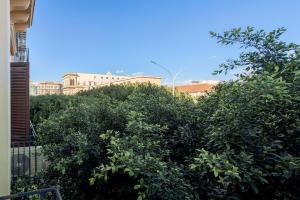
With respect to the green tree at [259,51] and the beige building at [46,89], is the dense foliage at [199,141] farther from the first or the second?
the beige building at [46,89]

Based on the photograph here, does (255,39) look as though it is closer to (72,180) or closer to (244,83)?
(244,83)

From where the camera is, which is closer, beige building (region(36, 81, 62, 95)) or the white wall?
the white wall

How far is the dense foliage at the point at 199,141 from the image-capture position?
7.45 feet

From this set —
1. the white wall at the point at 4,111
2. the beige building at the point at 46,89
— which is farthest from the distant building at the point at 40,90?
the white wall at the point at 4,111

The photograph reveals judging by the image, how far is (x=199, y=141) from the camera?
2883mm

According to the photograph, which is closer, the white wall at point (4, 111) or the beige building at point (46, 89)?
the white wall at point (4, 111)

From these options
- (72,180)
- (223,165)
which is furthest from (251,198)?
(72,180)

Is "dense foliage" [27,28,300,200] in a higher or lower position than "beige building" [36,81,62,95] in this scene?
lower

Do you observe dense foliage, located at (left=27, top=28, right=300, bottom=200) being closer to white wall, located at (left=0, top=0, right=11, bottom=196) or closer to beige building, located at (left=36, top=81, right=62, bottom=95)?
white wall, located at (left=0, top=0, right=11, bottom=196)

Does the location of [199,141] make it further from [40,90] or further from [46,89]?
[46,89]

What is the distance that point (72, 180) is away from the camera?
10.7 feet

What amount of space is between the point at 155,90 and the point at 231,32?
126 cm

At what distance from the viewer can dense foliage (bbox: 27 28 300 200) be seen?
7.45 feet

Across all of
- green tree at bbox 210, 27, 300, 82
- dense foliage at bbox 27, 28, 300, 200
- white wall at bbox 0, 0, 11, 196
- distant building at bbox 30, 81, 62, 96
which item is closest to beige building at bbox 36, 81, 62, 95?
distant building at bbox 30, 81, 62, 96
